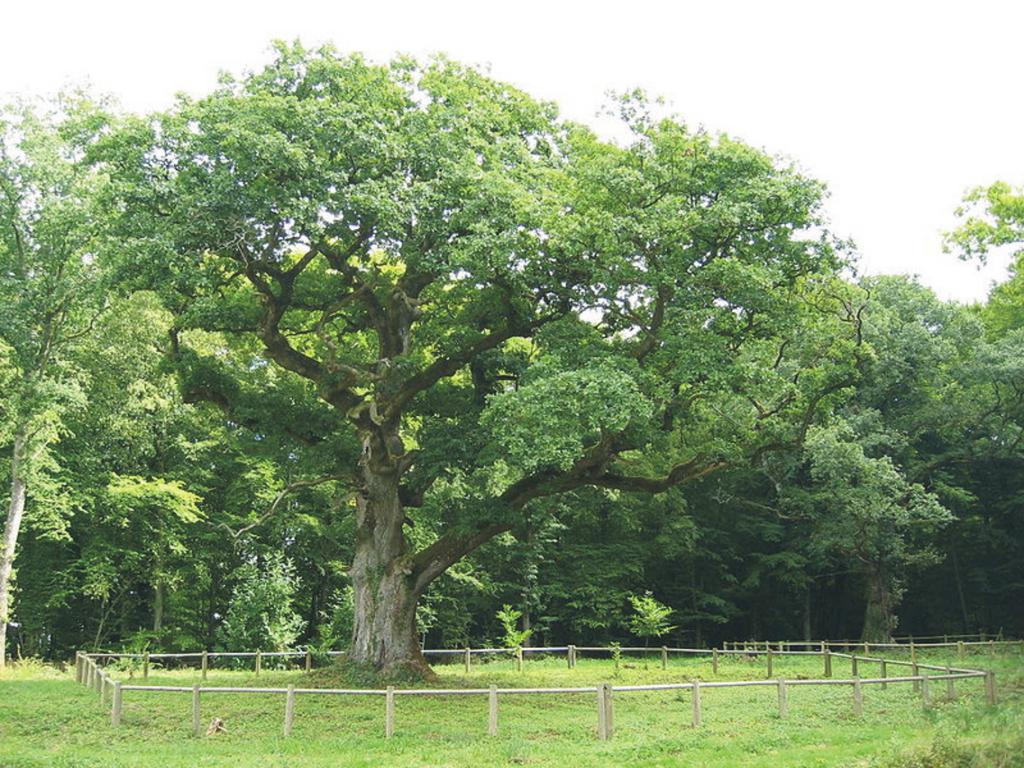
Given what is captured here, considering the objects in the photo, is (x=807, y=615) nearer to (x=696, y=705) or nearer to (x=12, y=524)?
(x=696, y=705)

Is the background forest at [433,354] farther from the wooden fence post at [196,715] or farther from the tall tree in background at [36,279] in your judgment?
the wooden fence post at [196,715]

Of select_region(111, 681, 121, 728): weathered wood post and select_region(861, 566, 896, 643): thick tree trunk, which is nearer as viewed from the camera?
select_region(111, 681, 121, 728): weathered wood post

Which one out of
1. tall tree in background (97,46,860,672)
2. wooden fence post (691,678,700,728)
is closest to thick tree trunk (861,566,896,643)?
tall tree in background (97,46,860,672)

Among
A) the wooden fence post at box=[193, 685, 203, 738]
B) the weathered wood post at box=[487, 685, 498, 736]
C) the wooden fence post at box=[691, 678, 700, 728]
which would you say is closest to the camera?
the weathered wood post at box=[487, 685, 498, 736]

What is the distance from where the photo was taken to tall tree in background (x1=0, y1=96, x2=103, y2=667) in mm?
26688

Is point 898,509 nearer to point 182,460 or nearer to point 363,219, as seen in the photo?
point 363,219

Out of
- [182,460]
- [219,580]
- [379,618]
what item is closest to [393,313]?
[379,618]

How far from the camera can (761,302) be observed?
17688mm

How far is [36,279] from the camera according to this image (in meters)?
27.6

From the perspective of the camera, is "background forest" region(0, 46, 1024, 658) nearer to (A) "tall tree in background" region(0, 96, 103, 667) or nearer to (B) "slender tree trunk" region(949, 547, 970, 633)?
(A) "tall tree in background" region(0, 96, 103, 667)

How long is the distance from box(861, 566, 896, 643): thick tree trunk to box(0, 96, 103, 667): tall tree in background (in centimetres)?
3115

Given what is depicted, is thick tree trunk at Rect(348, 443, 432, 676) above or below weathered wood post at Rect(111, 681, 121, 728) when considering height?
above

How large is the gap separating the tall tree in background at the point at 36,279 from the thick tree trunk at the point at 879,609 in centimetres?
3115

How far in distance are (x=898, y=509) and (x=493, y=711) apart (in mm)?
25038
